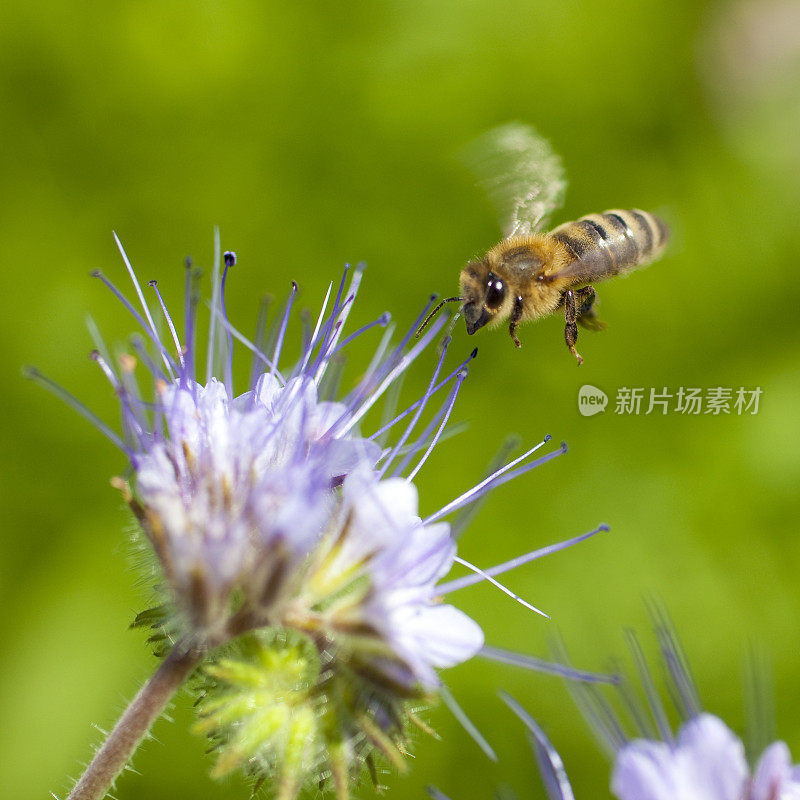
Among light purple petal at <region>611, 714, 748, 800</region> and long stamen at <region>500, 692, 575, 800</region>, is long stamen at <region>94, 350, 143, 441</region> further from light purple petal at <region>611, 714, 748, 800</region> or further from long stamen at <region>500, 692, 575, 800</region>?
light purple petal at <region>611, 714, 748, 800</region>

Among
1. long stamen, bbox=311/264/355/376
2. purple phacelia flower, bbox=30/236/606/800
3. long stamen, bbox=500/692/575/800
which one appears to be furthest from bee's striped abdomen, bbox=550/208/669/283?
long stamen, bbox=500/692/575/800

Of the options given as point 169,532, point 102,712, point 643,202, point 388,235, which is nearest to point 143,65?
point 388,235

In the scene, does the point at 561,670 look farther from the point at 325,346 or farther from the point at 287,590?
the point at 325,346

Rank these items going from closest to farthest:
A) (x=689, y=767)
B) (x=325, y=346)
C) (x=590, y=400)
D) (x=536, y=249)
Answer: (x=689, y=767) → (x=325, y=346) → (x=536, y=249) → (x=590, y=400)

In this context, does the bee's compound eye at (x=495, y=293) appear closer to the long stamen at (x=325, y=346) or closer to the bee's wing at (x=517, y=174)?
the bee's wing at (x=517, y=174)

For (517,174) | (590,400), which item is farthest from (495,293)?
(590,400)

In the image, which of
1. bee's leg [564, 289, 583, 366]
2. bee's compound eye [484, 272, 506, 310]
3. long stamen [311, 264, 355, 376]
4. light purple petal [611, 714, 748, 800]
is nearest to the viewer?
light purple petal [611, 714, 748, 800]

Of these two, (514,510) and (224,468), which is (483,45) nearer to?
(514,510)
